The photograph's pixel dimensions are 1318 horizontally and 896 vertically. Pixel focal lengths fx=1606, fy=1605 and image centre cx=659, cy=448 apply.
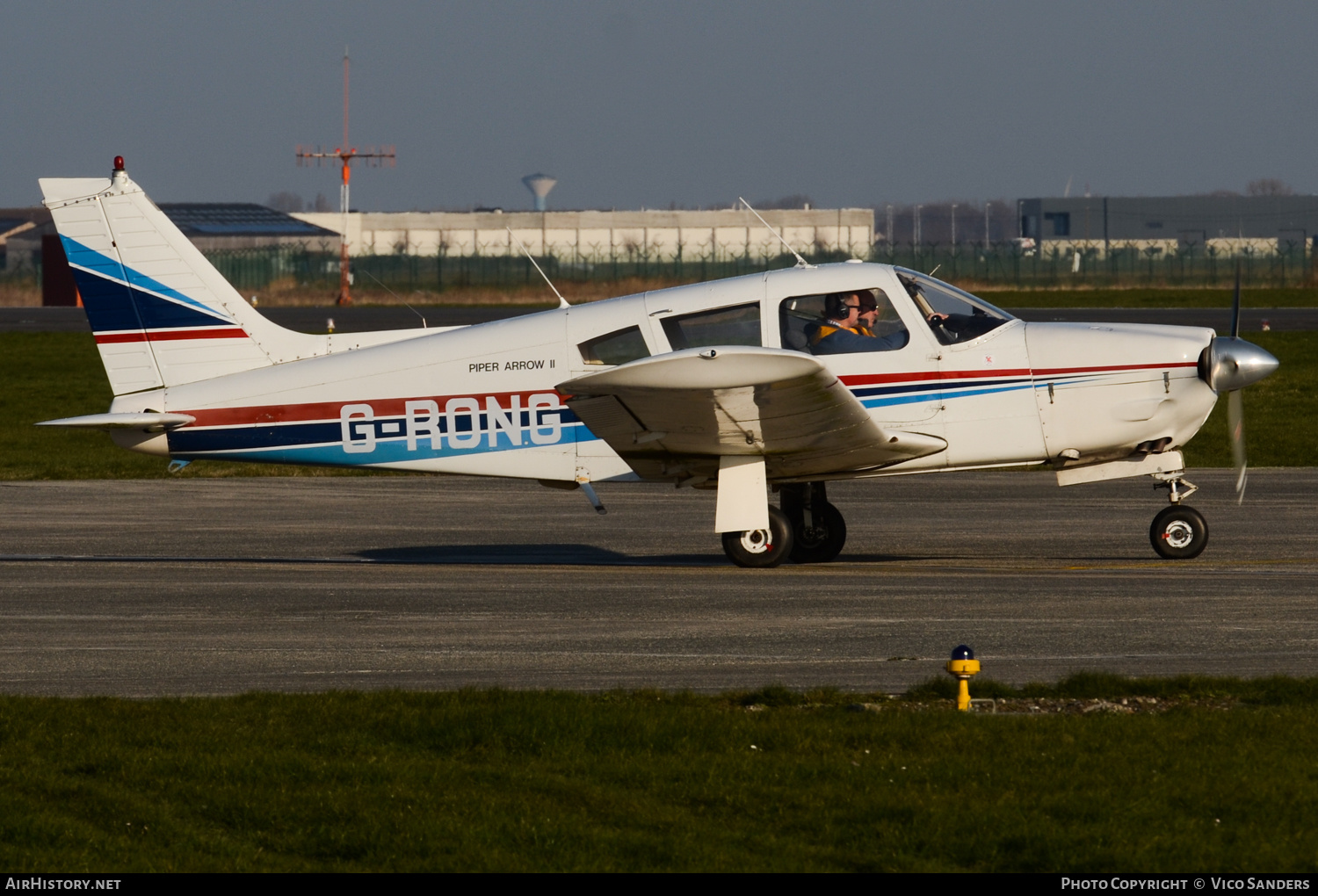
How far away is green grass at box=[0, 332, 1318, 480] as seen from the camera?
2175 centimetres

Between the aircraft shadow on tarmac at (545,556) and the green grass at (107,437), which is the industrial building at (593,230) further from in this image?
the aircraft shadow on tarmac at (545,556)

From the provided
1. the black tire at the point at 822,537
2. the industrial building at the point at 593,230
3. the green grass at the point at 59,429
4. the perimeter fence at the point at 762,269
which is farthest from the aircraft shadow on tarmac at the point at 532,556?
the industrial building at the point at 593,230

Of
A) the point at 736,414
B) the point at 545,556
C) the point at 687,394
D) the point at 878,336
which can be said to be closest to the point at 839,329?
the point at 878,336

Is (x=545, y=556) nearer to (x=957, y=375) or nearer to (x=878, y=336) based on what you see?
(x=878, y=336)

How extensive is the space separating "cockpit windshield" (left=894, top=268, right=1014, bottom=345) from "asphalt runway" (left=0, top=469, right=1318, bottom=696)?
187cm

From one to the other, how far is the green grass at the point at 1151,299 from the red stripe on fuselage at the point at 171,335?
119 ft

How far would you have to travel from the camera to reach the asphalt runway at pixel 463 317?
41.8 meters

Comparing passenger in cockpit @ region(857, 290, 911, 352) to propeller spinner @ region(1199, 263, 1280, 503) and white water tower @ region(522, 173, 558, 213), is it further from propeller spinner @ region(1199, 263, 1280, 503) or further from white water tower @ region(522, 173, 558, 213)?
white water tower @ region(522, 173, 558, 213)

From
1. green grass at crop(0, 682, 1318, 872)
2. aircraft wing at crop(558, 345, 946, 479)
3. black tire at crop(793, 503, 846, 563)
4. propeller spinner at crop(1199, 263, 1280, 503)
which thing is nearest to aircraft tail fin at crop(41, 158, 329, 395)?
aircraft wing at crop(558, 345, 946, 479)

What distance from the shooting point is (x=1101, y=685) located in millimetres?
8070

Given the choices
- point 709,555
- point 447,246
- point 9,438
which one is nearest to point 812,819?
point 709,555

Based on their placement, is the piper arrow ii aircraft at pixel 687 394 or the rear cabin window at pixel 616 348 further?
the rear cabin window at pixel 616 348

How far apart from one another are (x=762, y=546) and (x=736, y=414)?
138 centimetres

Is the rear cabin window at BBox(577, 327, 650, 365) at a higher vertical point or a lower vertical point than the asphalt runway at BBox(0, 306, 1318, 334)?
lower
